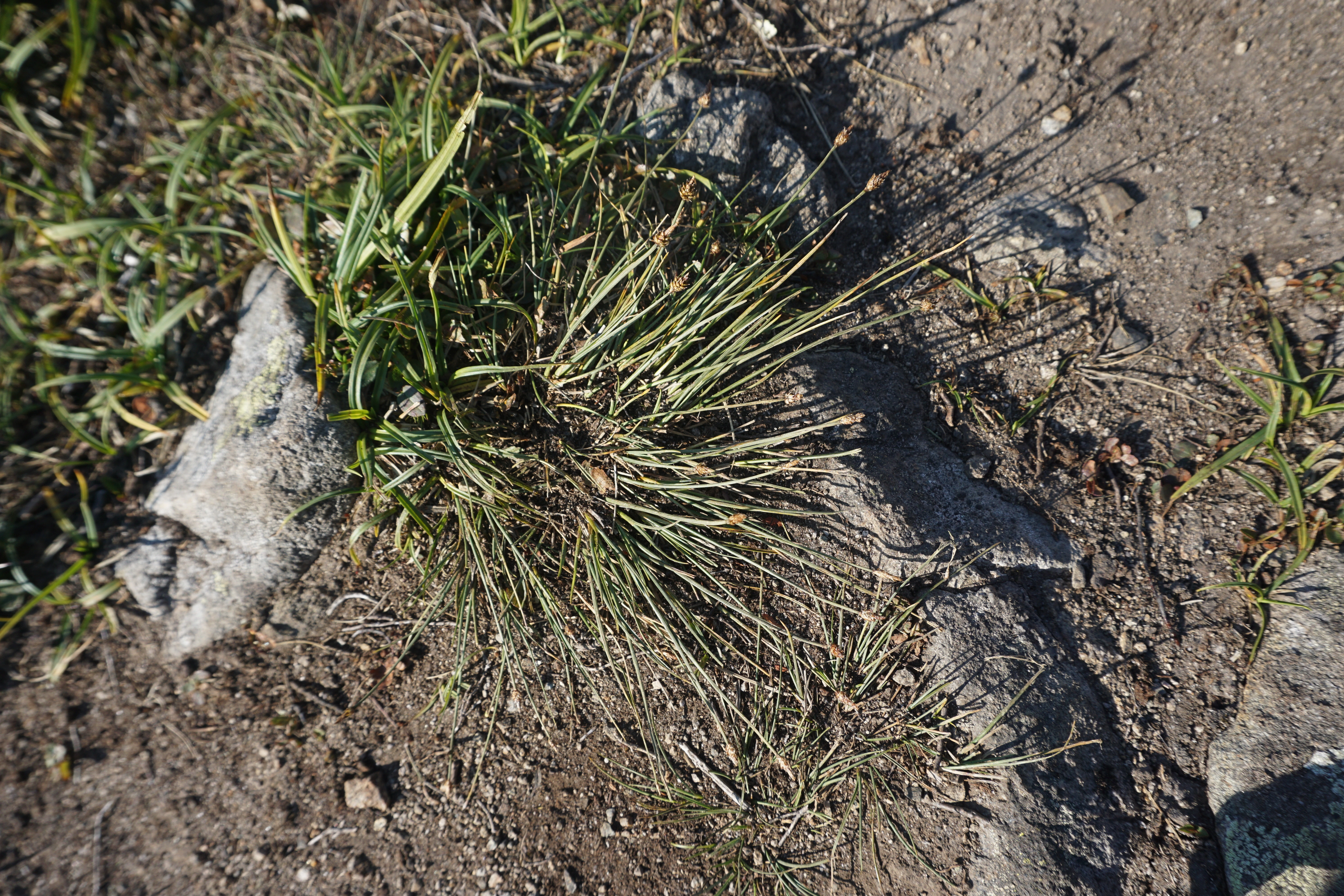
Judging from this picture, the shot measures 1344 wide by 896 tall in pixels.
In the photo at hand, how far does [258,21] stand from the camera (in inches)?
101

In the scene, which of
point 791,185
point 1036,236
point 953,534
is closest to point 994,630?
point 953,534

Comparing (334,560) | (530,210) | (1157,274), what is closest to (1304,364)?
(1157,274)

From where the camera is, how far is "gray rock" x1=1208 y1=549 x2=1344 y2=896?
182 cm

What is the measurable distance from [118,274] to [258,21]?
130 centimetres

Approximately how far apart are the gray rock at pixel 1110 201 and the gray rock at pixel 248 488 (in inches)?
127

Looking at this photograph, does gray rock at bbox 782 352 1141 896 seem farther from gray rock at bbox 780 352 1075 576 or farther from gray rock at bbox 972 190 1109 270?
gray rock at bbox 972 190 1109 270

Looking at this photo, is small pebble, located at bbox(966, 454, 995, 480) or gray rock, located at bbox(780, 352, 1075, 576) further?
small pebble, located at bbox(966, 454, 995, 480)

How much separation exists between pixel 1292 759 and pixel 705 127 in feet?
10.1

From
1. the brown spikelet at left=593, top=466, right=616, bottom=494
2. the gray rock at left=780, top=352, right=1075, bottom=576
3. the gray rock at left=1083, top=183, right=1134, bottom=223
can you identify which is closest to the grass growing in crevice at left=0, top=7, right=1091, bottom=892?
the brown spikelet at left=593, top=466, right=616, bottom=494

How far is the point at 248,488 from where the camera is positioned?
7.04 feet

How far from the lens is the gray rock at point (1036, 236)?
239 centimetres

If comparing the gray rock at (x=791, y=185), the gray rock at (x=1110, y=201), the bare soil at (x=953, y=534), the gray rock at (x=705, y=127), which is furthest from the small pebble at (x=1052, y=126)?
the gray rock at (x=705, y=127)

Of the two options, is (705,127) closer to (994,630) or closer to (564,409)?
(564,409)

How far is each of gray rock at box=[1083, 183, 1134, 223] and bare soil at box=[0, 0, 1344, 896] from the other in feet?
0.14
